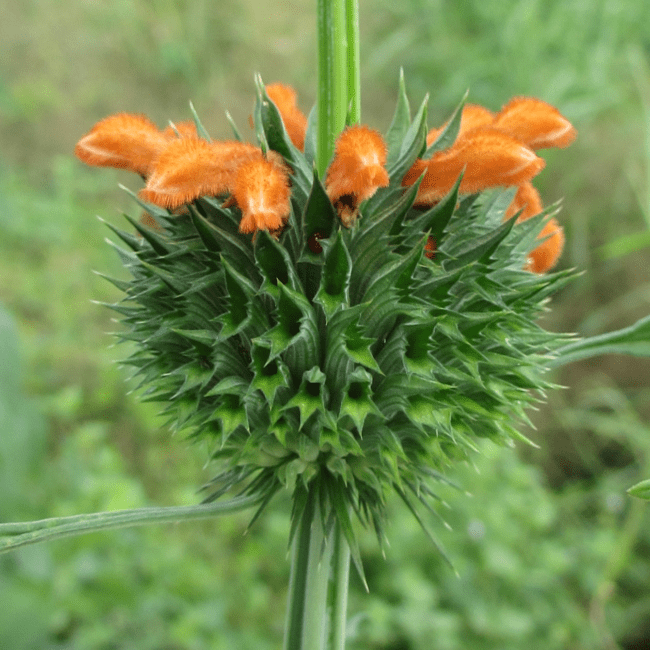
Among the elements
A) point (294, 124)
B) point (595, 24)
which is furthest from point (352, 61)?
point (595, 24)

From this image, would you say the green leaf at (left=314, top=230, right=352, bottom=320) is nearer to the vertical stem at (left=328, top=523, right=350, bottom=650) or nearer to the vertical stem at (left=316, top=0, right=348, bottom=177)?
the vertical stem at (left=316, top=0, right=348, bottom=177)

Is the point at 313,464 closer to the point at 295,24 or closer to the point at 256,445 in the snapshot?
the point at 256,445

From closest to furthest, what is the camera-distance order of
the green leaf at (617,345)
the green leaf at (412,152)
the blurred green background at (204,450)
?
the green leaf at (412,152) → the green leaf at (617,345) → the blurred green background at (204,450)

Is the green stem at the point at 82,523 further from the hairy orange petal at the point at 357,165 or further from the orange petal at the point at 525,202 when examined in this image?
the orange petal at the point at 525,202

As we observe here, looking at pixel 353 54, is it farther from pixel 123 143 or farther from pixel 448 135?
pixel 123 143

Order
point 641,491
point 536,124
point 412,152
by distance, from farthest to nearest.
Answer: point 536,124 < point 412,152 < point 641,491

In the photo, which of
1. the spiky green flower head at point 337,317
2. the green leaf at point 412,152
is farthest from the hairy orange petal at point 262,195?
the green leaf at point 412,152

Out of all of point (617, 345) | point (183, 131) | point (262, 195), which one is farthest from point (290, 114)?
point (617, 345)
